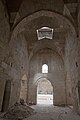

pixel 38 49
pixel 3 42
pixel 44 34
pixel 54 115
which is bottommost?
pixel 54 115

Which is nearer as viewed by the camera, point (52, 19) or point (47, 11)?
point (47, 11)

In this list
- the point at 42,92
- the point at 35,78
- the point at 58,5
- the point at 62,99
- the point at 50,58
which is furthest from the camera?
the point at 42,92

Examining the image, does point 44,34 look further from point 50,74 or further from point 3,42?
point 3,42

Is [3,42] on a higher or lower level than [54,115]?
higher

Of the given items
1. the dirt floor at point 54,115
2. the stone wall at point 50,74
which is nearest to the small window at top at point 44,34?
the stone wall at point 50,74

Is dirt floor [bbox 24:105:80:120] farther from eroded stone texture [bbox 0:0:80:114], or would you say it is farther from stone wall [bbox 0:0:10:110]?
stone wall [bbox 0:0:10:110]

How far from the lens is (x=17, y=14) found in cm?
700

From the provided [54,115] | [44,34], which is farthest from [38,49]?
[54,115]

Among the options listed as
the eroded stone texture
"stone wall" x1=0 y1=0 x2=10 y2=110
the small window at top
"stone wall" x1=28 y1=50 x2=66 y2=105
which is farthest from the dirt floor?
the small window at top

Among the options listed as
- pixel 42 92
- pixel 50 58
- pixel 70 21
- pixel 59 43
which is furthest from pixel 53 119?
pixel 42 92

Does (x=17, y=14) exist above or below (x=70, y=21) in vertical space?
above

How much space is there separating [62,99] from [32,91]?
3458 millimetres

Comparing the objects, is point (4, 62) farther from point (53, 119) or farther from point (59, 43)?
point (59, 43)

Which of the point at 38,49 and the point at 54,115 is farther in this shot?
the point at 38,49
